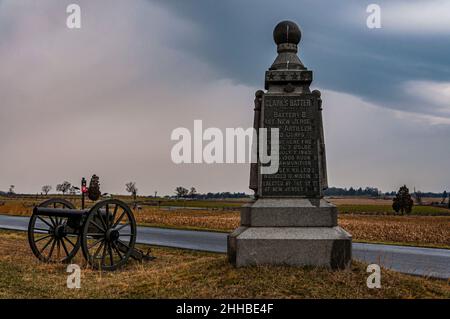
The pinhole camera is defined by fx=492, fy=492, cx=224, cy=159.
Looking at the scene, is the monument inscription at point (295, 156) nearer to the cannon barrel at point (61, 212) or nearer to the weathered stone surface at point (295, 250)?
the weathered stone surface at point (295, 250)

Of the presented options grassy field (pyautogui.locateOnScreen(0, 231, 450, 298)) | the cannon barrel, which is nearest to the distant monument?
grassy field (pyautogui.locateOnScreen(0, 231, 450, 298))

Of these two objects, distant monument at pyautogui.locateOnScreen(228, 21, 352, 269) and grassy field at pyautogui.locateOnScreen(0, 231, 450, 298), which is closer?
grassy field at pyautogui.locateOnScreen(0, 231, 450, 298)

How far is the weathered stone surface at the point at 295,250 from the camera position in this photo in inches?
333

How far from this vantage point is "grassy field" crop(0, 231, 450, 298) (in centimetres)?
714

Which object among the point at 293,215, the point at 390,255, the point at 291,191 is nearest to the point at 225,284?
the point at 293,215

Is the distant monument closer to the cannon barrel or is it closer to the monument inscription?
the monument inscription

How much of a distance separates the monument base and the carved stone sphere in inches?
132

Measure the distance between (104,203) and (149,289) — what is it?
3790 mm

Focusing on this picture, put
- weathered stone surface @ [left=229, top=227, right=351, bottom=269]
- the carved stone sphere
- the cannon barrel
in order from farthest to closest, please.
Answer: the cannon barrel < the carved stone sphere < weathered stone surface @ [left=229, top=227, right=351, bottom=269]

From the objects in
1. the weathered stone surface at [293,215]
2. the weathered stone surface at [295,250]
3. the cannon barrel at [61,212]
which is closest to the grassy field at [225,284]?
the weathered stone surface at [295,250]

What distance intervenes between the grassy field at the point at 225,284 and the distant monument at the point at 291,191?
0.32m

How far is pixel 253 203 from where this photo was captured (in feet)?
30.2

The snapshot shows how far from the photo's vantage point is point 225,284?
24.7 ft
